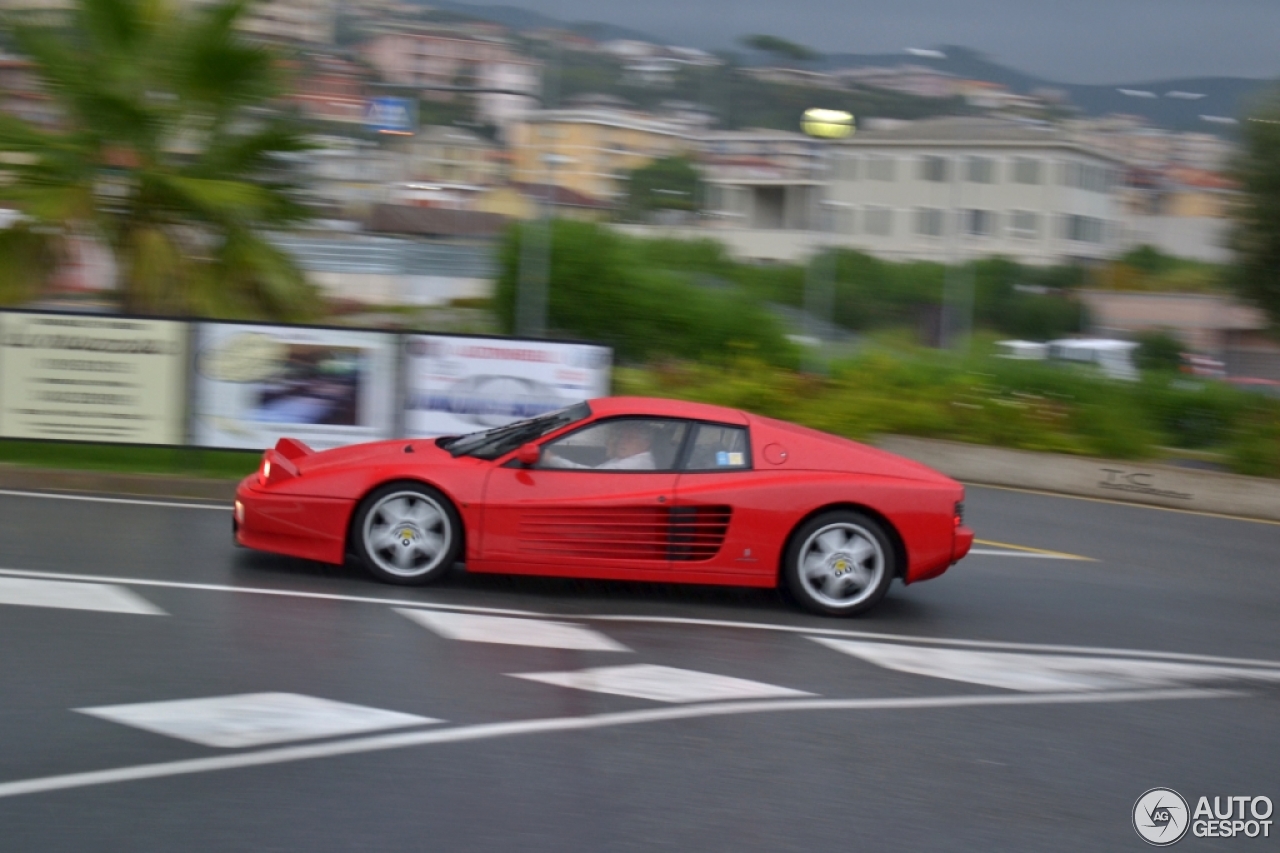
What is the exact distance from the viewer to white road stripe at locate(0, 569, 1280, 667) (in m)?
8.05

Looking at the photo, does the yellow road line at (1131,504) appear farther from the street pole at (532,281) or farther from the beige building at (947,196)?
the beige building at (947,196)

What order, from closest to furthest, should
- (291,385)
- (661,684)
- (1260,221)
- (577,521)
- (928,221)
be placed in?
(661,684) → (577,521) → (291,385) → (1260,221) → (928,221)

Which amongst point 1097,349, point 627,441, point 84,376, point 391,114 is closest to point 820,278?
point 1097,349

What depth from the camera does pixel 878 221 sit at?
110 feet

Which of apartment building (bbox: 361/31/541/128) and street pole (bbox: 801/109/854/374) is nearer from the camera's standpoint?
street pole (bbox: 801/109/854/374)

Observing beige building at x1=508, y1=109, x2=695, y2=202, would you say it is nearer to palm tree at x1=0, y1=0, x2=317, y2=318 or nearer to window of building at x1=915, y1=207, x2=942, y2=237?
window of building at x1=915, y1=207, x2=942, y2=237

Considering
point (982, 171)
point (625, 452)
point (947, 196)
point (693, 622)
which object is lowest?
point (693, 622)

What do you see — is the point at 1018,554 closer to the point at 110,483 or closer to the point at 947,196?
the point at 110,483

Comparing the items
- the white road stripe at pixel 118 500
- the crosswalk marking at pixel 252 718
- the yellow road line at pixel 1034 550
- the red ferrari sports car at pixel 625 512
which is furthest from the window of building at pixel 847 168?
the crosswalk marking at pixel 252 718

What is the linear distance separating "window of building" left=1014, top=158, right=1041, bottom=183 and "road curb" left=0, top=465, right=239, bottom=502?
27.9 metres

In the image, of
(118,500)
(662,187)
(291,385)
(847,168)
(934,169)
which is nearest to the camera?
(118,500)

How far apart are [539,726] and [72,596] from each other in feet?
10.8

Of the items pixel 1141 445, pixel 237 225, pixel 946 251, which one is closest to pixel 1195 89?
pixel 946 251

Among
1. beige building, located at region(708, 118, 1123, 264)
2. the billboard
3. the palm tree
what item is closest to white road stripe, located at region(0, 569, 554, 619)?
the palm tree
